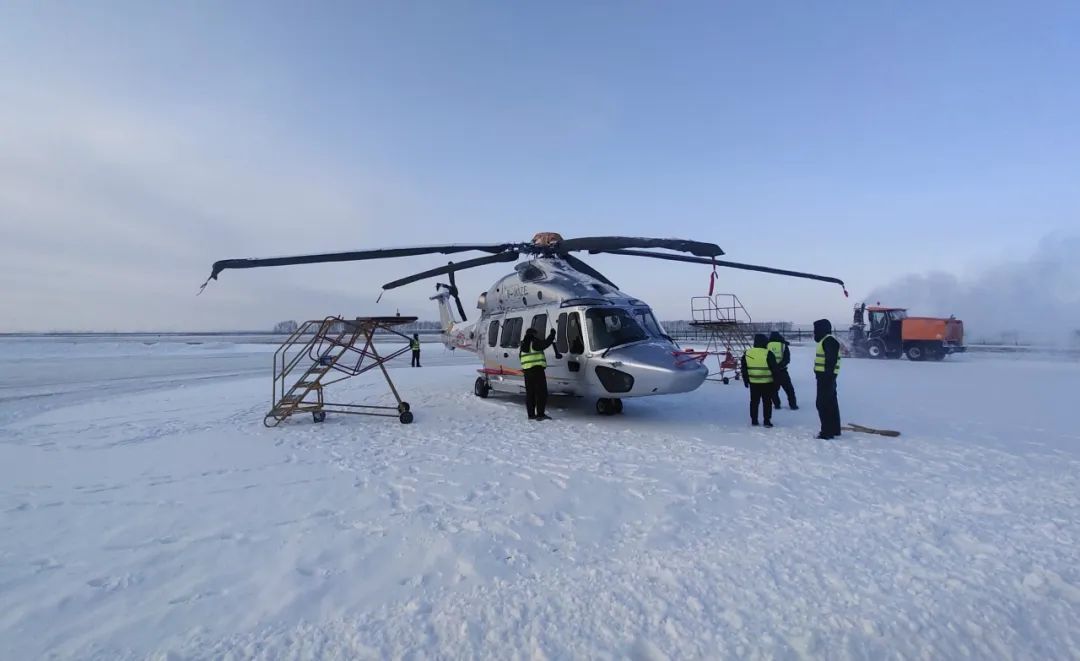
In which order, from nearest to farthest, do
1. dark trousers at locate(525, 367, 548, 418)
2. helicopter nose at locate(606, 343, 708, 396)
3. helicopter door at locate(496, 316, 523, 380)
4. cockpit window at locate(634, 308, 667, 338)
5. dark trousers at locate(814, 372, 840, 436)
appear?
dark trousers at locate(814, 372, 840, 436) → helicopter nose at locate(606, 343, 708, 396) → dark trousers at locate(525, 367, 548, 418) → cockpit window at locate(634, 308, 667, 338) → helicopter door at locate(496, 316, 523, 380)

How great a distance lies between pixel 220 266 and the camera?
8.76m

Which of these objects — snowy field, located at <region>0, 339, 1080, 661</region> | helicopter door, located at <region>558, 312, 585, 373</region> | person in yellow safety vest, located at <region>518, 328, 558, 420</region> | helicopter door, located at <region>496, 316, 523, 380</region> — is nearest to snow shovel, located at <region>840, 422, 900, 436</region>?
snowy field, located at <region>0, 339, 1080, 661</region>

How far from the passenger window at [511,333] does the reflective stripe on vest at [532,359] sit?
158 cm

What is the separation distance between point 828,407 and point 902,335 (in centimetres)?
2109

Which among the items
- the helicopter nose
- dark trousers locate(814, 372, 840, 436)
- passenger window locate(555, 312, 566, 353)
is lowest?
dark trousers locate(814, 372, 840, 436)

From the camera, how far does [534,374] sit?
909 cm

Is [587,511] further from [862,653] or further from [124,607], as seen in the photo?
[124,607]

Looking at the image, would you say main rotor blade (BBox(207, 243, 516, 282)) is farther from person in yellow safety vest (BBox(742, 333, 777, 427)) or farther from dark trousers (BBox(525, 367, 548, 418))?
person in yellow safety vest (BBox(742, 333, 777, 427))

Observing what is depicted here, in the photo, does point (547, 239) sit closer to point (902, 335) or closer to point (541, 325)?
point (541, 325)

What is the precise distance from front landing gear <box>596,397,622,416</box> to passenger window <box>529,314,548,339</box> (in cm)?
164

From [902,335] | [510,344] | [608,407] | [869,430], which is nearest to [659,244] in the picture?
[608,407]

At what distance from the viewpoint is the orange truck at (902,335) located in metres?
23.2

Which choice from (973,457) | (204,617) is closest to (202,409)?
(204,617)

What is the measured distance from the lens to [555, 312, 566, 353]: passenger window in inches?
364
